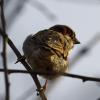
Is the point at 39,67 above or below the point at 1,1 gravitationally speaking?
below

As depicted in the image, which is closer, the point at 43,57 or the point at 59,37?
the point at 43,57

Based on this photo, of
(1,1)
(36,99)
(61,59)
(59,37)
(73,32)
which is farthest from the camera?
(73,32)

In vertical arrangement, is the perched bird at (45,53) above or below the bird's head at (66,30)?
above

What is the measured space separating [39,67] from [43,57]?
17 cm

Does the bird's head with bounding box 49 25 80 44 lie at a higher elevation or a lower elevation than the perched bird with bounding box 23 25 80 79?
lower

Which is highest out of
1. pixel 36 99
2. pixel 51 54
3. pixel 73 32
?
pixel 36 99

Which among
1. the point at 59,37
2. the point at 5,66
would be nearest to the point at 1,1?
the point at 5,66

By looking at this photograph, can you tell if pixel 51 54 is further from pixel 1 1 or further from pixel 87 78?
pixel 87 78

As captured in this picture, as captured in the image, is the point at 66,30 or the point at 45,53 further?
the point at 66,30

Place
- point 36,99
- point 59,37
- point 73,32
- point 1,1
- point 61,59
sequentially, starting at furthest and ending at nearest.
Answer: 1. point 73,32
2. point 59,37
3. point 61,59
4. point 36,99
5. point 1,1

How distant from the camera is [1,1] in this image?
222 centimetres

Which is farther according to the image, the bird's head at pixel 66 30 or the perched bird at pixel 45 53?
the bird's head at pixel 66 30

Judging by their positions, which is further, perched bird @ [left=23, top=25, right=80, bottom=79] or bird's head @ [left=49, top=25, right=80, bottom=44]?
bird's head @ [left=49, top=25, right=80, bottom=44]

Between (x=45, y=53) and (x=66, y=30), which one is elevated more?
(x=45, y=53)
